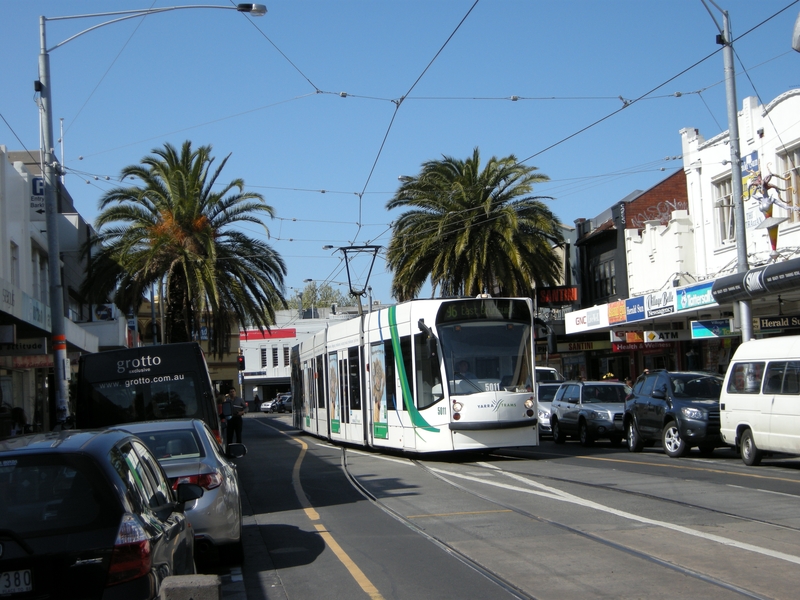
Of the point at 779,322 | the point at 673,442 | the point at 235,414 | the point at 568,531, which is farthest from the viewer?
the point at 235,414

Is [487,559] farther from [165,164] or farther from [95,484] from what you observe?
[165,164]

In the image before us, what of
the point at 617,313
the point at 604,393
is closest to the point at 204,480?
the point at 604,393

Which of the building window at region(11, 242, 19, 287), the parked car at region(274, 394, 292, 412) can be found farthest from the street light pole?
the parked car at region(274, 394, 292, 412)

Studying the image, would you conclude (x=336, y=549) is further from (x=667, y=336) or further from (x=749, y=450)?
(x=667, y=336)

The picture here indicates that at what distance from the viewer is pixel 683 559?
8.06m

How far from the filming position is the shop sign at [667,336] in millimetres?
30281

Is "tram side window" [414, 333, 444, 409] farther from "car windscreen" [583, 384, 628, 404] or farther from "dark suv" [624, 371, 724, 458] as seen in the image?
"car windscreen" [583, 384, 628, 404]

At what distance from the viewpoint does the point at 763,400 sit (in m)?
16.4

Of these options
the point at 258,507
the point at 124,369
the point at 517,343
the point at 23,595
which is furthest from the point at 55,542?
the point at 517,343

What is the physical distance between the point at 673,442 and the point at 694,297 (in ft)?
25.6

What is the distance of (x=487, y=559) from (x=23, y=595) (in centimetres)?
474

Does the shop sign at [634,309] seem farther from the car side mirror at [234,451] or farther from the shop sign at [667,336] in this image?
the car side mirror at [234,451]

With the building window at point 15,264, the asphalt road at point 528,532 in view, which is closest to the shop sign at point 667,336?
the asphalt road at point 528,532

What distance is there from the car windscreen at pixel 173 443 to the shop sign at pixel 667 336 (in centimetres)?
2358
